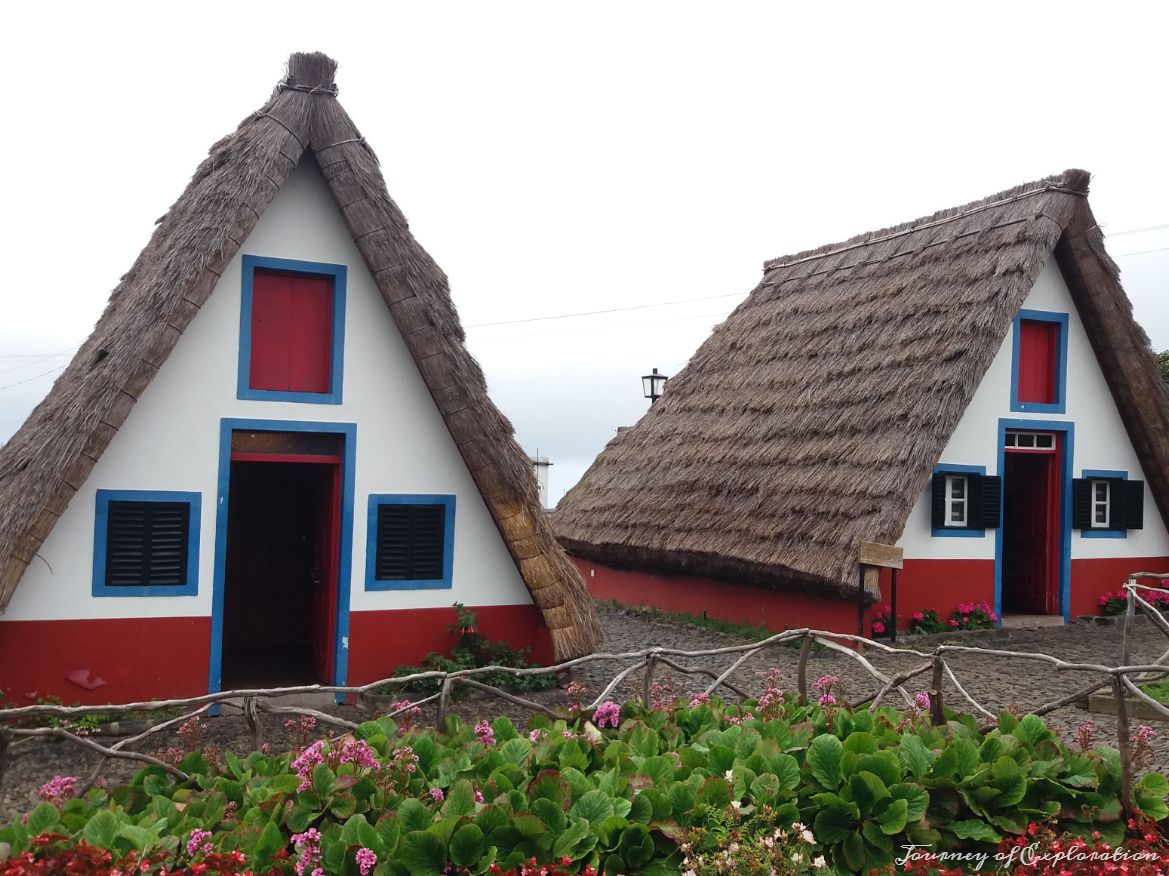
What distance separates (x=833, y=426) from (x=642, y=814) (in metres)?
9.26

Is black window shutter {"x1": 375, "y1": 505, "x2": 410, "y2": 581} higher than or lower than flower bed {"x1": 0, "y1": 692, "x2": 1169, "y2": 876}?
higher

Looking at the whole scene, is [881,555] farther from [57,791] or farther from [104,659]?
[57,791]

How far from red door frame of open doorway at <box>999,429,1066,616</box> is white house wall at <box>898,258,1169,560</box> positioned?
0.24m

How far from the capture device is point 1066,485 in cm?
1352

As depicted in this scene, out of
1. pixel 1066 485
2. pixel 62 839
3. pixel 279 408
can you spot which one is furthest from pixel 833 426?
pixel 62 839

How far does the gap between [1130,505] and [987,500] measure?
2.72 m

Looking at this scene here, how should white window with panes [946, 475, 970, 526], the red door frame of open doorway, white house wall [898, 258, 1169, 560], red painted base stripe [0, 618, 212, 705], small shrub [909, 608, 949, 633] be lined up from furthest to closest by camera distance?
the red door frame of open doorway → white window with panes [946, 475, 970, 526] → white house wall [898, 258, 1169, 560] → small shrub [909, 608, 949, 633] → red painted base stripe [0, 618, 212, 705]

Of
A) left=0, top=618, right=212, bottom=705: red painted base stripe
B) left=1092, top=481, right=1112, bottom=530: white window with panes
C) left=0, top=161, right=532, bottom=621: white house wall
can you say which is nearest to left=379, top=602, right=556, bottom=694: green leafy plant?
left=0, top=161, right=532, bottom=621: white house wall

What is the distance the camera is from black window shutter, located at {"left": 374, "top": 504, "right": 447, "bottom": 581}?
9.16 metres

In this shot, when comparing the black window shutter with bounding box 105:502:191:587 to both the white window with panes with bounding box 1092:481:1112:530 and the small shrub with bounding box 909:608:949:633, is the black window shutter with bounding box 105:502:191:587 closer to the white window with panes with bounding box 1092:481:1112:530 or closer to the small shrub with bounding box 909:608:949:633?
the small shrub with bounding box 909:608:949:633

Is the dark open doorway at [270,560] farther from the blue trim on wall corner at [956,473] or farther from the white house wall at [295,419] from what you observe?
the blue trim on wall corner at [956,473]

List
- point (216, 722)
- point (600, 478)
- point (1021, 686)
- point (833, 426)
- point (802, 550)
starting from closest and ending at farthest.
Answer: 1. point (216, 722)
2. point (1021, 686)
3. point (802, 550)
4. point (833, 426)
5. point (600, 478)

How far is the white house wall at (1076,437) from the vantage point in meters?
12.5

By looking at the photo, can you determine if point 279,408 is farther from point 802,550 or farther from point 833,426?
point 833,426
